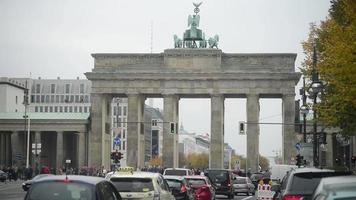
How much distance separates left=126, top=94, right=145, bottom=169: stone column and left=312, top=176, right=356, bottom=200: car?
9266 cm

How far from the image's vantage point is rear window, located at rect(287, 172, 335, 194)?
18812mm

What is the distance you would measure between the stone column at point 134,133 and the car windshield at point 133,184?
273ft

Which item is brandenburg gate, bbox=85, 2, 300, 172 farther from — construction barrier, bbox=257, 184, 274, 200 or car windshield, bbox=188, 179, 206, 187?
car windshield, bbox=188, 179, 206, 187

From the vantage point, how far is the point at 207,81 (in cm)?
10531

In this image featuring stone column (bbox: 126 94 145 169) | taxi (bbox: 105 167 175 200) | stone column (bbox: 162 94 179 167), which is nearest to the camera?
taxi (bbox: 105 167 175 200)

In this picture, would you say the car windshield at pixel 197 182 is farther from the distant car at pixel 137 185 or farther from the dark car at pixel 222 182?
the distant car at pixel 137 185

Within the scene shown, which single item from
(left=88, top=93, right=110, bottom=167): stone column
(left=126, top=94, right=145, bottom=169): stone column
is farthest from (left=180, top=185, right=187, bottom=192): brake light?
(left=88, top=93, right=110, bottom=167): stone column

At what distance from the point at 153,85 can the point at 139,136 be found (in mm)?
7074

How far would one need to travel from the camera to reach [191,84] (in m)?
106

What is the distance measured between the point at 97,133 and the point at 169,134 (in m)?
9.65

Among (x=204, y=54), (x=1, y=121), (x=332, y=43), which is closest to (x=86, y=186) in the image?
(x=332, y=43)

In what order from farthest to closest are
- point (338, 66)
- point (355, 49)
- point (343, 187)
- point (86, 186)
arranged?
point (338, 66)
point (355, 49)
point (86, 186)
point (343, 187)

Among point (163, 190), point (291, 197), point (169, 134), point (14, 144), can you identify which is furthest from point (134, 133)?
point (291, 197)

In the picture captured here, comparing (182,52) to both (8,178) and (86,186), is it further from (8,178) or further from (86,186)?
(86,186)
